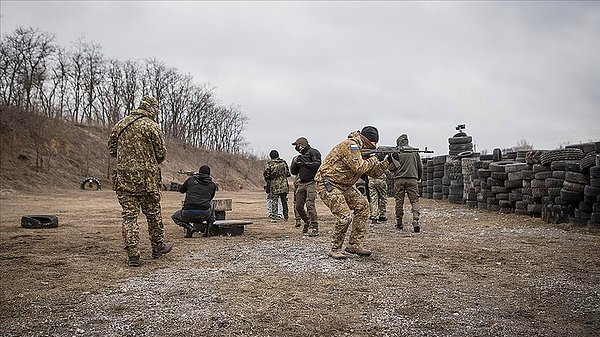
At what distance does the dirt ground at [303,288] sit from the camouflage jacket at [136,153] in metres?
1.11

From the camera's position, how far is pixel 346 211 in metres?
7.16

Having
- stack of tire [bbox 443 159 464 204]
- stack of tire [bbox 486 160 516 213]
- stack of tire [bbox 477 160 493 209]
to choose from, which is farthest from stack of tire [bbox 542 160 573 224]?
stack of tire [bbox 443 159 464 204]

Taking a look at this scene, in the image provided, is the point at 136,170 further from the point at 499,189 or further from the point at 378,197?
the point at 499,189

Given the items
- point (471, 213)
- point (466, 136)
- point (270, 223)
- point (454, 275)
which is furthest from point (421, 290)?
point (466, 136)

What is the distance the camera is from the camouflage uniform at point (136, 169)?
687 centimetres

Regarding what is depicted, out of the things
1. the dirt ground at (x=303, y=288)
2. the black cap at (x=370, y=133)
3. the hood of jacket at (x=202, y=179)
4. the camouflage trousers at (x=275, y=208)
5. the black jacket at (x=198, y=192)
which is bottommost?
the dirt ground at (x=303, y=288)

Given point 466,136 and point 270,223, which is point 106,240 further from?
point 466,136

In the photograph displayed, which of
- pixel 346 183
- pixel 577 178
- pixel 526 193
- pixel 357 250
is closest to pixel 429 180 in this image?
pixel 526 193

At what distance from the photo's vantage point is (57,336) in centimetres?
Answer: 414

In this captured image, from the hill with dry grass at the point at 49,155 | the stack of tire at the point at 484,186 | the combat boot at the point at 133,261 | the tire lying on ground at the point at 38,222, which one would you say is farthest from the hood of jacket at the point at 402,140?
the hill with dry grass at the point at 49,155

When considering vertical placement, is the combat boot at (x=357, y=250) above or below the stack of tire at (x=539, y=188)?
below

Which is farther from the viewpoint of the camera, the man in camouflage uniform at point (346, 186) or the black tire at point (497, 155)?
the black tire at point (497, 155)

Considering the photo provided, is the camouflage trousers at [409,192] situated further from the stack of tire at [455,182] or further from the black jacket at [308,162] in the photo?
the stack of tire at [455,182]

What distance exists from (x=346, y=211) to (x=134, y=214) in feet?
9.51
